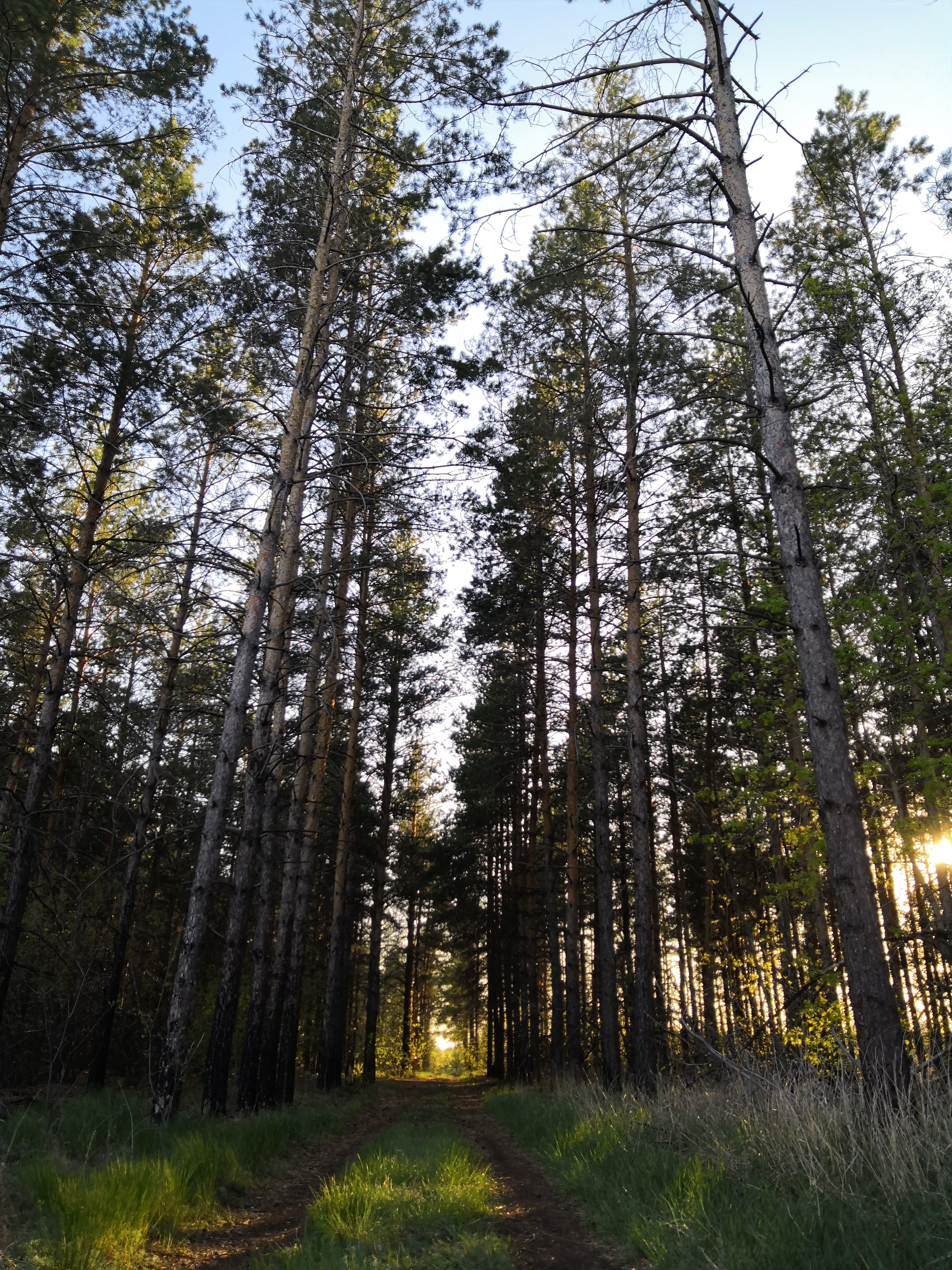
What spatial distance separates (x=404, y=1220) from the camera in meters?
4.69

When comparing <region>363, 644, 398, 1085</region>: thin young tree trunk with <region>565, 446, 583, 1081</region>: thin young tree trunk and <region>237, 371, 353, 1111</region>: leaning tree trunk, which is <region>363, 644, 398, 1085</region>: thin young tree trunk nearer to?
<region>237, 371, 353, 1111</region>: leaning tree trunk

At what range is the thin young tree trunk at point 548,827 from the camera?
56.3 feet

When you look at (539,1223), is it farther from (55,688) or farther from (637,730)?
(55,688)

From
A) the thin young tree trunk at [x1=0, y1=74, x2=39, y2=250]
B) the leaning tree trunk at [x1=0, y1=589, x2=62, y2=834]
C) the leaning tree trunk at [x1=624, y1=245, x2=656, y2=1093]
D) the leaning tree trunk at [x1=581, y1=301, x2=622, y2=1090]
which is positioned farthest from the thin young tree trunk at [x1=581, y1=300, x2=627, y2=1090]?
the leaning tree trunk at [x1=0, y1=589, x2=62, y2=834]

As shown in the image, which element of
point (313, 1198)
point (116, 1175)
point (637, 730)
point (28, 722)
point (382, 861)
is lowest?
point (313, 1198)

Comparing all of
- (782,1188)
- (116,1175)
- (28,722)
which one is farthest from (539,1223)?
(28,722)

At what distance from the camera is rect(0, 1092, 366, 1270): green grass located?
12.3 feet

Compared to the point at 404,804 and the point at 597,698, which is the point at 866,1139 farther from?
the point at 404,804

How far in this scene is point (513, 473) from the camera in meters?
12.9

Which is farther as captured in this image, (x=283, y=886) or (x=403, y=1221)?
(x=283, y=886)

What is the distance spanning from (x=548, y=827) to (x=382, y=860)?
5.86m

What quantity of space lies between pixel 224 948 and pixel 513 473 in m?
8.86

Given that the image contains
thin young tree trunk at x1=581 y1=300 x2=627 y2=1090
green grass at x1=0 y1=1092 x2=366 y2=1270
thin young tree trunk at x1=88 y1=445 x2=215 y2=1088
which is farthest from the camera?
thin young tree trunk at x1=88 y1=445 x2=215 y2=1088

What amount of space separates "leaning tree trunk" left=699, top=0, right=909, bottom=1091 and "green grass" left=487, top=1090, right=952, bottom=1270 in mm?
566
